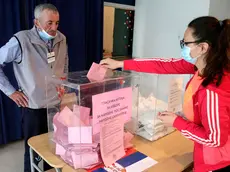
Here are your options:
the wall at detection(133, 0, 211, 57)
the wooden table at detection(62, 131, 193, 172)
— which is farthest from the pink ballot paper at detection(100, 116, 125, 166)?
the wall at detection(133, 0, 211, 57)

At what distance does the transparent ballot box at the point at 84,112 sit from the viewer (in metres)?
1.04

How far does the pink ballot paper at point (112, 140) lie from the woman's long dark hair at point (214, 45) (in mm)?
452

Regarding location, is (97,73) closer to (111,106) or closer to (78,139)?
(111,106)

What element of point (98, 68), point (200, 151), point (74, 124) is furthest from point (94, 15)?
point (200, 151)

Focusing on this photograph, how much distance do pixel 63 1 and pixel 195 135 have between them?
8.24ft

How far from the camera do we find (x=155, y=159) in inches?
45.2

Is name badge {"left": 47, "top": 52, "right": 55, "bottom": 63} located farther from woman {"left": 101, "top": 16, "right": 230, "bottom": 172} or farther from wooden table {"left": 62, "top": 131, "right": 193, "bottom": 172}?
woman {"left": 101, "top": 16, "right": 230, "bottom": 172}

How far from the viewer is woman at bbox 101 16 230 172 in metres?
0.85

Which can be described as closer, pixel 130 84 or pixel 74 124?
pixel 74 124

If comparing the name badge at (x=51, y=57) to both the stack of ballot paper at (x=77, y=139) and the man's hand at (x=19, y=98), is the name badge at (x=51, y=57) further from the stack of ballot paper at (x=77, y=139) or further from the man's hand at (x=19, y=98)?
the stack of ballot paper at (x=77, y=139)

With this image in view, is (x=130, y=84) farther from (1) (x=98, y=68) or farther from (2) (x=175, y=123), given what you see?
(2) (x=175, y=123)

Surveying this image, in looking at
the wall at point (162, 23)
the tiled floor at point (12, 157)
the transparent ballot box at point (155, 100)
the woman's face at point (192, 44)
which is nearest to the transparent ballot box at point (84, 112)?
the transparent ballot box at point (155, 100)

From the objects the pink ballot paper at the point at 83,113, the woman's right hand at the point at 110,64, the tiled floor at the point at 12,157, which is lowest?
the tiled floor at the point at 12,157

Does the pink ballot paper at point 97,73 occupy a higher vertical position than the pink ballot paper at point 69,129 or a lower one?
higher
